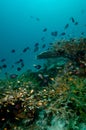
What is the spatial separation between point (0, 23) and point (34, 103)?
96.7 meters

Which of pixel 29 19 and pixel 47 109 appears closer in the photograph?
pixel 47 109

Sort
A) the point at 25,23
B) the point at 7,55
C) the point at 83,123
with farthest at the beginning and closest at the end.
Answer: the point at 25,23 → the point at 7,55 → the point at 83,123

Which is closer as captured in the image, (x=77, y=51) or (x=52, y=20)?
(x=77, y=51)

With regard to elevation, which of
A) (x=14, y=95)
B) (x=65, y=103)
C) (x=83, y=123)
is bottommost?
(x=83, y=123)

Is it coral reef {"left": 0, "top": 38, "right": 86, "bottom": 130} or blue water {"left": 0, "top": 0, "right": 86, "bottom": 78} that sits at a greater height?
blue water {"left": 0, "top": 0, "right": 86, "bottom": 78}

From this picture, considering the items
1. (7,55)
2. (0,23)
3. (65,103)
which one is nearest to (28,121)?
(65,103)

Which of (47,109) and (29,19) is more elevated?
(29,19)

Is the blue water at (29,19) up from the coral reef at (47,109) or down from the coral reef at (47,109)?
up

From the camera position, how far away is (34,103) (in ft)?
19.9

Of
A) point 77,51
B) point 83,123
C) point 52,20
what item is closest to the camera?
point 83,123

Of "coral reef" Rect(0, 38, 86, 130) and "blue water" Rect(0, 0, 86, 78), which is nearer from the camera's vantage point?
"coral reef" Rect(0, 38, 86, 130)

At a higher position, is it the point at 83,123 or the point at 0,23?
the point at 0,23

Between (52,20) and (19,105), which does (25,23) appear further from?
(19,105)

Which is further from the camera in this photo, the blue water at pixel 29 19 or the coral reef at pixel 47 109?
the blue water at pixel 29 19
